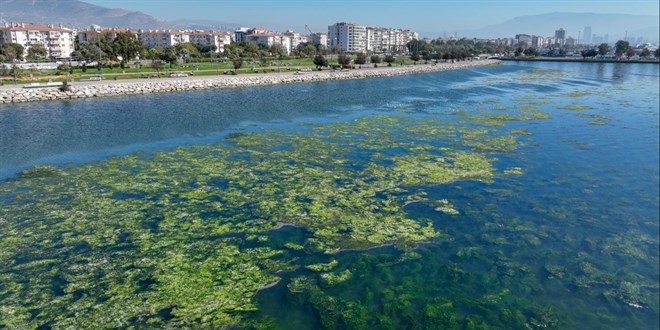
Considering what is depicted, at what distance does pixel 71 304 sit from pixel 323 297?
4.86 m

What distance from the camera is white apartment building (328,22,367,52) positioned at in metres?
154

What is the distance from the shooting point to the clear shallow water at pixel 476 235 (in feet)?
27.2

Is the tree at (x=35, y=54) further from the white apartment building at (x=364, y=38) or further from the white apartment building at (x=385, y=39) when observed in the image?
the white apartment building at (x=385, y=39)

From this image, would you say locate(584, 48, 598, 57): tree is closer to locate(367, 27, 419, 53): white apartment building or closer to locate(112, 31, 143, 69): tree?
locate(367, 27, 419, 53): white apartment building

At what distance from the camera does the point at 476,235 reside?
11195mm

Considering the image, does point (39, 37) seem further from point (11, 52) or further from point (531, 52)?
point (531, 52)

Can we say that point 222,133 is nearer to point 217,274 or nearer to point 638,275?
point 217,274

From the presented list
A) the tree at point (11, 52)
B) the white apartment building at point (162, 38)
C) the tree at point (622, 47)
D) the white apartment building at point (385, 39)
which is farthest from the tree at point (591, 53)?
the tree at point (11, 52)

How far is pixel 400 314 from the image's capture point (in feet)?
27.0

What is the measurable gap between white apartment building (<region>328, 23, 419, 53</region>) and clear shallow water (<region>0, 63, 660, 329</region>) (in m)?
126

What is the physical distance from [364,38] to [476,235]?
522ft

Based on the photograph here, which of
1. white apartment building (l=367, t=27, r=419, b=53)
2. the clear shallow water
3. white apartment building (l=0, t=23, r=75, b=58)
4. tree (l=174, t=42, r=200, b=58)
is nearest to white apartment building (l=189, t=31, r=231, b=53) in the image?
white apartment building (l=0, t=23, r=75, b=58)

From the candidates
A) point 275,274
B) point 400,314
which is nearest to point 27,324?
point 275,274

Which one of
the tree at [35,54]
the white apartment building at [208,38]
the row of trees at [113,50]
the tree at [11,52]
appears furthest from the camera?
the white apartment building at [208,38]
